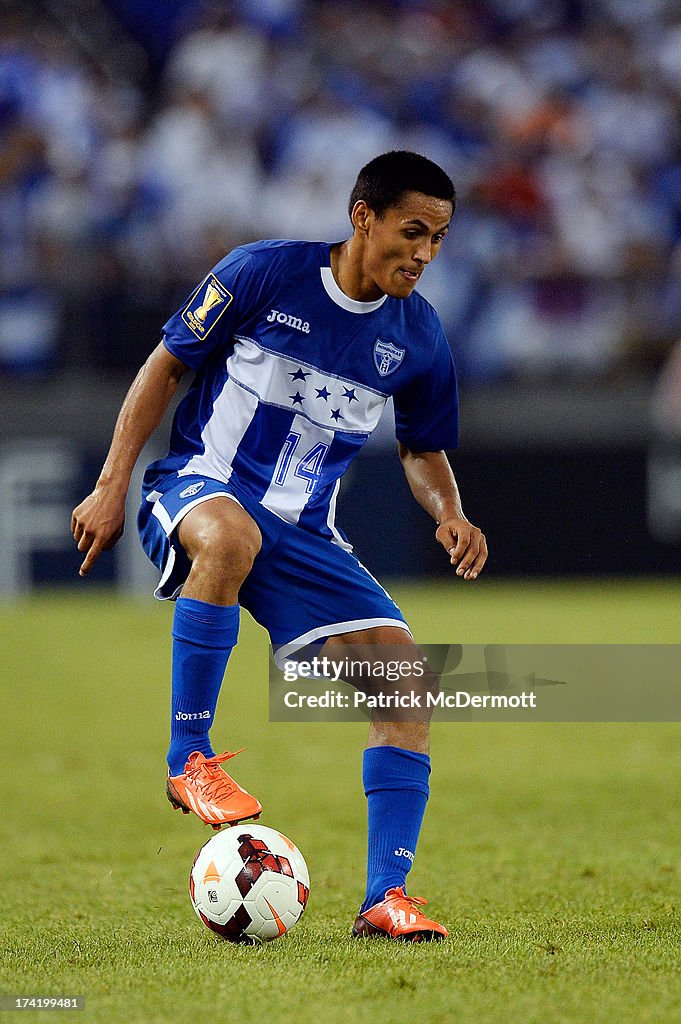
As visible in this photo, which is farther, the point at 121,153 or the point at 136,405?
the point at 121,153

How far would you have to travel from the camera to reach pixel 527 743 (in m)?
7.14

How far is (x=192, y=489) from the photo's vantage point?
3.73 meters

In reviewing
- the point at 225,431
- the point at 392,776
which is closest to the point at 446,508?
the point at 225,431

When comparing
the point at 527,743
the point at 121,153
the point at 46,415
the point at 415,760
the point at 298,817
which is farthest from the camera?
the point at 121,153

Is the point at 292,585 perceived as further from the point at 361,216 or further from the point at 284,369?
the point at 361,216

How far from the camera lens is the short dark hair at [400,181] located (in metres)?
3.62

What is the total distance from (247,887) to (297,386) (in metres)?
1.28

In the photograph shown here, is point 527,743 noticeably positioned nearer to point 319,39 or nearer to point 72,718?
point 72,718

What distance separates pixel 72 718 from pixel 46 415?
4.34 meters

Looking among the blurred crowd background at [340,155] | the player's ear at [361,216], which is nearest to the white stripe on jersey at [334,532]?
the player's ear at [361,216]

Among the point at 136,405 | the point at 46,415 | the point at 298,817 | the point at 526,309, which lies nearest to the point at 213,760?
the point at 136,405

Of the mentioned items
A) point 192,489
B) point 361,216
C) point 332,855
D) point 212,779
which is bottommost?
point 332,855

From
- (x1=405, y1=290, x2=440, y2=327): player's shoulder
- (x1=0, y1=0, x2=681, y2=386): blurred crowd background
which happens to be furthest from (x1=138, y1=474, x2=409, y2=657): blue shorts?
(x1=0, y1=0, x2=681, y2=386): blurred crowd background

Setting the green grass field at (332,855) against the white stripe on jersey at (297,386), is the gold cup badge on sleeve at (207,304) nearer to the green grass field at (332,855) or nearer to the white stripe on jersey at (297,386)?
the white stripe on jersey at (297,386)
